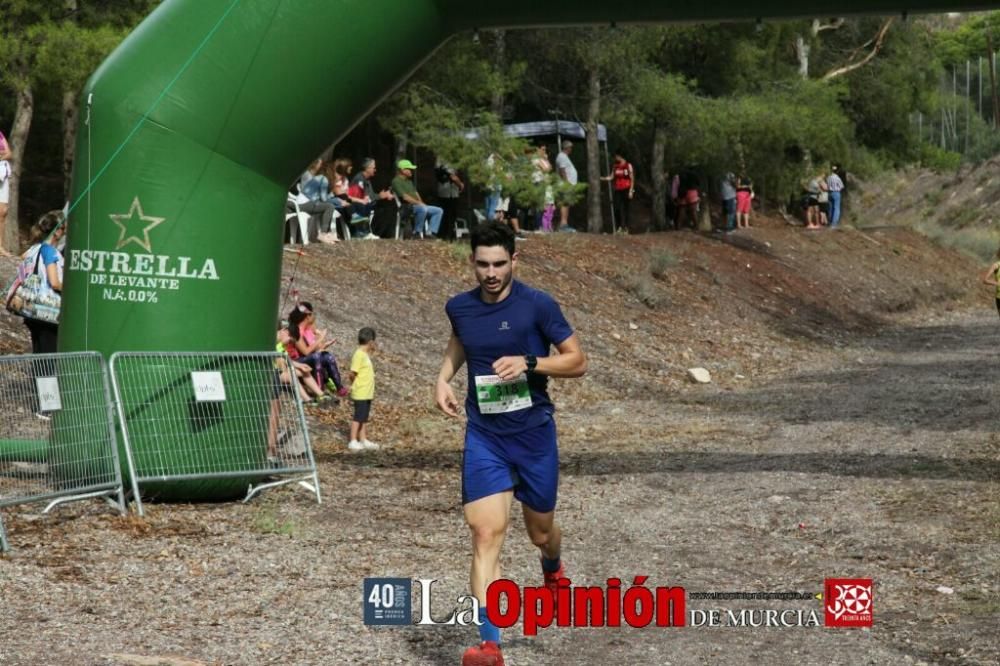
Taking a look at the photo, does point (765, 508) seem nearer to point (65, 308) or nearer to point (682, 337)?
point (65, 308)

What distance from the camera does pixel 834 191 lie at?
1631 inches

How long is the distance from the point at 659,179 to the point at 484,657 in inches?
1084

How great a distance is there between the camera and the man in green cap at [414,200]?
77.1 feet

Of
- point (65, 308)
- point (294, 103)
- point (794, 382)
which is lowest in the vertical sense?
point (794, 382)

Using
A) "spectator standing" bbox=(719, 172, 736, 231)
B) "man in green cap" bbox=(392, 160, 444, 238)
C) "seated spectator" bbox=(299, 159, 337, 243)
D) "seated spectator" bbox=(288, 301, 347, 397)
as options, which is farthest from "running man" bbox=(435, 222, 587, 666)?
"spectator standing" bbox=(719, 172, 736, 231)

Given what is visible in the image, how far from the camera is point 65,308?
11.3 meters

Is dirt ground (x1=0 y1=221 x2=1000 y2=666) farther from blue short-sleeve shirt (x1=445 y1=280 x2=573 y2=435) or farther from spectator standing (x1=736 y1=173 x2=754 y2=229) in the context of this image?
spectator standing (x1=736 y1=173 x2=754 y2=229)

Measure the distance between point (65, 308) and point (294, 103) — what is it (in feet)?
6.75

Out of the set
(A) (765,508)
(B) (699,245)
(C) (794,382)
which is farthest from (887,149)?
(A) (765,508)

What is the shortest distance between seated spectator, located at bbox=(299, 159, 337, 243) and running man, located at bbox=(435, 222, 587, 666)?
1436cm

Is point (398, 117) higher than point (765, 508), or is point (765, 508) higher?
point (398, 117)

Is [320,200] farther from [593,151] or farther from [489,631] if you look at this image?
[489,631]

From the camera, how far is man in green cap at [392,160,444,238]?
2350 centimetres

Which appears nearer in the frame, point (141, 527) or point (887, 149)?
point (141, 527)
